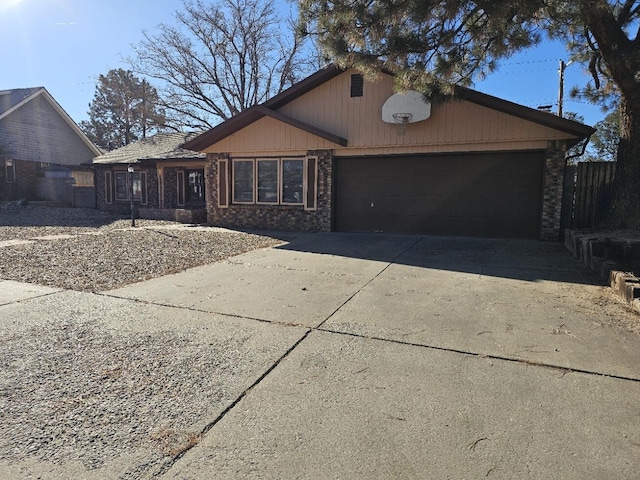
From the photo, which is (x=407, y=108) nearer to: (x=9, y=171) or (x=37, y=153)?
(x=9, y=171)

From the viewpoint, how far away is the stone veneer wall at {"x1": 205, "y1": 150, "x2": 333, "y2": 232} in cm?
1169

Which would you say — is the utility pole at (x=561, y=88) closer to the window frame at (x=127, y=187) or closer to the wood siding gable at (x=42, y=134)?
the window frame at (x=127, y=187)

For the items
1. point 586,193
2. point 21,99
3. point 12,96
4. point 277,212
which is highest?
point 12,96

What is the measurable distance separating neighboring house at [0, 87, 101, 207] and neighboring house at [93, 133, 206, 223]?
1793 mm

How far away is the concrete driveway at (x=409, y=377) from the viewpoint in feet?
6.64

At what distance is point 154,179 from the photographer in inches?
746

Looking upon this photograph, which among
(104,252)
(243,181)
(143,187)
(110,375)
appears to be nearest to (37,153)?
(143,187)

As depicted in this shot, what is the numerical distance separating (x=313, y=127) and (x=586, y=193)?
7.13 metres

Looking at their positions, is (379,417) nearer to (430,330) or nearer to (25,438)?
(430,330)

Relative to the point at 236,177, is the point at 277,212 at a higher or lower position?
lower

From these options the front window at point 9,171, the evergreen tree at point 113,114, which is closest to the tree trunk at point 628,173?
the front window at point 9,171

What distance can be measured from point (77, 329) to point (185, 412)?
2062 mm

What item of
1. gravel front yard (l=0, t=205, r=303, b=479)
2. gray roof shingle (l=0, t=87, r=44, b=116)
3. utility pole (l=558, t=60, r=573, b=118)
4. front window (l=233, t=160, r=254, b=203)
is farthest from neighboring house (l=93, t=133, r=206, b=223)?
utility pole (l=558, t=60, r=573, b=118)

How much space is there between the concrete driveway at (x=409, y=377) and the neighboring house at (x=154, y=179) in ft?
41.3
